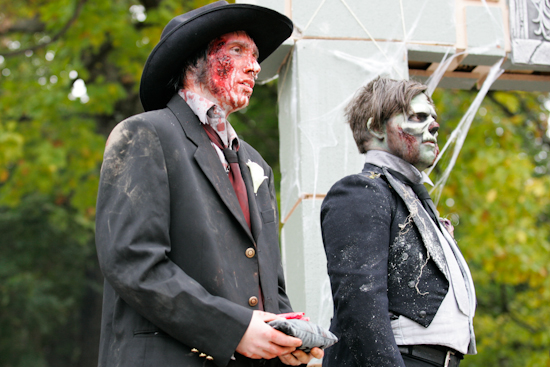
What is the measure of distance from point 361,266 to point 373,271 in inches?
1.8

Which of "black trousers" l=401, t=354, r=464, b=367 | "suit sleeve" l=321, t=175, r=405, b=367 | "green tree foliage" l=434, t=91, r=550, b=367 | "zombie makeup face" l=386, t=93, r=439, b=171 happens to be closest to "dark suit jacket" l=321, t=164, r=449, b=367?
"suit sleeve" l=321, t=175, r=405, b=367

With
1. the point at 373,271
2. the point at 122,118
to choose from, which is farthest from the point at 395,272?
the point at 122,118

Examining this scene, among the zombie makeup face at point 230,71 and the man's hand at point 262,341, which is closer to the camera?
the man's hand at point 262,341

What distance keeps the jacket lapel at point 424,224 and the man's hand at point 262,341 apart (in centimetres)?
76

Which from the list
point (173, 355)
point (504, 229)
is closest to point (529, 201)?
point (504, 229)

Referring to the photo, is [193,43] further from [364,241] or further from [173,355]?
[173,355]

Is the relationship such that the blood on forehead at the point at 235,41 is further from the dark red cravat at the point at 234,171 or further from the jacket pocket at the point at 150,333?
the jacket pocket at the point at 150,333

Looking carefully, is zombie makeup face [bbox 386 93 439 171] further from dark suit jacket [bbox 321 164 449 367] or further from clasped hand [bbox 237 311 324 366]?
clasped hand [bbox 237 311 324 366]

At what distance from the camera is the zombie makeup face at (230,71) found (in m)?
2.12

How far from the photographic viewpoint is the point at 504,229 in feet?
28.8

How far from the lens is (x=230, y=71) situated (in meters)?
2.14

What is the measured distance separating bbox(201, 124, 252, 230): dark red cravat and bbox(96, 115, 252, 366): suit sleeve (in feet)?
1.06

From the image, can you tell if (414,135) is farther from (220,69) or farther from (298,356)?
(298,356)

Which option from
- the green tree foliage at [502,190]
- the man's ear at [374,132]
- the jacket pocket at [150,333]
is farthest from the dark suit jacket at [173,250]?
the green tree foliage at [502,190]
